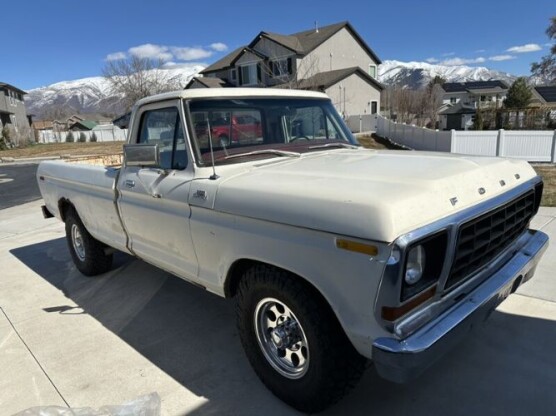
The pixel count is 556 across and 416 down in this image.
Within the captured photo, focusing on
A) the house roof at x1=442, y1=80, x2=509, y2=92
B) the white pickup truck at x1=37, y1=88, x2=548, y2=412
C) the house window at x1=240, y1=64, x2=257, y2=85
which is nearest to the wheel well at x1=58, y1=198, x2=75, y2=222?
the white pickup truck at x1=37, y1=88, x2=548, y2=412

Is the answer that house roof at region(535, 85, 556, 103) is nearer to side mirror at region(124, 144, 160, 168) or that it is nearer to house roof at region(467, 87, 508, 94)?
house roof at region(467, 87, 508, 94)

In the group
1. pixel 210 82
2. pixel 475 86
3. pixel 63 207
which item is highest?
pixel 210 82

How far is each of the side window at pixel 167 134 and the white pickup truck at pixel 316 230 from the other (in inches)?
0.7

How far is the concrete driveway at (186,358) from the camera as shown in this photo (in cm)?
278

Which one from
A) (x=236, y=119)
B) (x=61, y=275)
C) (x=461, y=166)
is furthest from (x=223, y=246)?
(x=61, y=275)

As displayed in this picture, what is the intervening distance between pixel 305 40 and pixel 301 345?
1433 inches

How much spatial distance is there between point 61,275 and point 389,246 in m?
4.90

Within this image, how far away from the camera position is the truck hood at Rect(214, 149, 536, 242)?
2057 millimetres

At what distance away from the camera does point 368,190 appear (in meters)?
2.24

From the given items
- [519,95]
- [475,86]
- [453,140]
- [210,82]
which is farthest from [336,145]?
[475,86]

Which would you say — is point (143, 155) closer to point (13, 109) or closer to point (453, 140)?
point (453, 140)

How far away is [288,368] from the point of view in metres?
2.75

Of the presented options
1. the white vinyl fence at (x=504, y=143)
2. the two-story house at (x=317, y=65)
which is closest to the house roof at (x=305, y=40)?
the two-story house at (x=317, y=65)

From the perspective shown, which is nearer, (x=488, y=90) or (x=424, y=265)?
(x=424, y=265)
